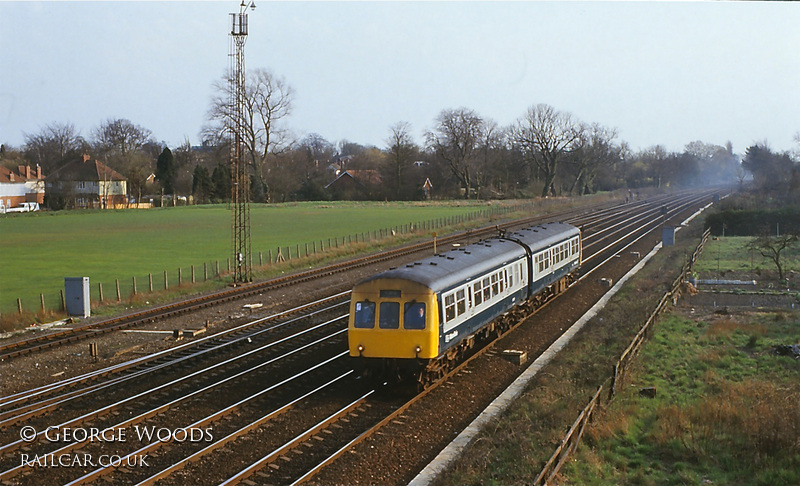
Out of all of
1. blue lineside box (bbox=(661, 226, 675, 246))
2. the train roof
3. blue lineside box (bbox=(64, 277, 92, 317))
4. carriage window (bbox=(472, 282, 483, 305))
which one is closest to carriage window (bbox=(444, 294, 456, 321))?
the train roof

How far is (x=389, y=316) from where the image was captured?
15.8 meters

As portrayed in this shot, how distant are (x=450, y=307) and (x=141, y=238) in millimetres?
44784

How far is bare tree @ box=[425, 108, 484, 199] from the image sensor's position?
110 meters

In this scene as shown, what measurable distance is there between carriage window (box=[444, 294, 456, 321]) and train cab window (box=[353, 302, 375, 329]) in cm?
169

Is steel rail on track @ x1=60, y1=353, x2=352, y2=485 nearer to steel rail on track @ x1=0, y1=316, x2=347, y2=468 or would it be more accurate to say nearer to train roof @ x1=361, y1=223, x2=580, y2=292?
steel rail on track @ x1=0, y1=316, x2=347, y2=468

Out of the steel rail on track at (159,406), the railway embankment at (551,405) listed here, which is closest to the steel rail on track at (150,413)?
the steel rail on track at (159,406)

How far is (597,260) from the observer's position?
42.3 m

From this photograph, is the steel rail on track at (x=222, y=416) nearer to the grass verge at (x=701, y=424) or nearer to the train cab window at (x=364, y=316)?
the train cab window at (x=364, y=316)

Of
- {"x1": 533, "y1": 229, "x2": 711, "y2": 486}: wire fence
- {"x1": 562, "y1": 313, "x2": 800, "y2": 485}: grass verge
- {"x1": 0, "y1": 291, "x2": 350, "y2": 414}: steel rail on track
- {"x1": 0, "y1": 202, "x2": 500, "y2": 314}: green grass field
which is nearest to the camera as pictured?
{"x1": 533, "y1": 229, "x2": 711, "y2": 486}: wire fence

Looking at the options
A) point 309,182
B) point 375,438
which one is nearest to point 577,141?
point 309,182

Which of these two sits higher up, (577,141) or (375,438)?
(577,141)

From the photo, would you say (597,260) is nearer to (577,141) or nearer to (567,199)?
(567,199)

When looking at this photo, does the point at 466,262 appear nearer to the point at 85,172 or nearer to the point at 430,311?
the point at 430,311

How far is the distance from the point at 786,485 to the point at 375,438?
641cm
